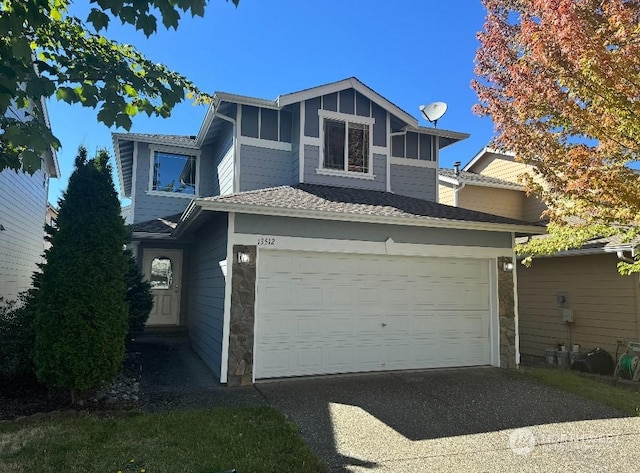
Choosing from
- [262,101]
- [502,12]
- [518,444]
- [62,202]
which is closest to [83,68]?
[62,202]

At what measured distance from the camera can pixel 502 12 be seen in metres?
8.52

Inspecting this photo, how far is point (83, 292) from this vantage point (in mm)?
6035

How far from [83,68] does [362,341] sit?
6065mm

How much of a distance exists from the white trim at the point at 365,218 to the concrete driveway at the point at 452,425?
2658 millimetres

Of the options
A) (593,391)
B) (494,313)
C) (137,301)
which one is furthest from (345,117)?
(593,391)

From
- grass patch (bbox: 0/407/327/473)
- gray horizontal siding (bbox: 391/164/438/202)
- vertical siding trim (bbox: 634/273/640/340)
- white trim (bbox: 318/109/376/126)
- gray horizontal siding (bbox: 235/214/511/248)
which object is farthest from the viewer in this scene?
gray horizontal siding (bbox: 391/164/438/202)

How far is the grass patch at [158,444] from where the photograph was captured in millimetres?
4176

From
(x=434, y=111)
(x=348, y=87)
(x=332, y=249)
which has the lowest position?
(x=332, y=249)

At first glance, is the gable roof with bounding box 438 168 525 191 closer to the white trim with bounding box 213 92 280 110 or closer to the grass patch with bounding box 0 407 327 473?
the white trim with bounding box 213 92 280 110

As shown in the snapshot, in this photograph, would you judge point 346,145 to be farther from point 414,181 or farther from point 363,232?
point 363,232

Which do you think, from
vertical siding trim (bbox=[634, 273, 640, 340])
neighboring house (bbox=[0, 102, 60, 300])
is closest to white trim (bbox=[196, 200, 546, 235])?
vertical siding trim (bbox=[634, 273, 640, 340])

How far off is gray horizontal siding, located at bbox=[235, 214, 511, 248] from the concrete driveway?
7.88ft

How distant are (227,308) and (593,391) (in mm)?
5800

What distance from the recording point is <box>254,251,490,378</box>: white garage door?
768 cm
